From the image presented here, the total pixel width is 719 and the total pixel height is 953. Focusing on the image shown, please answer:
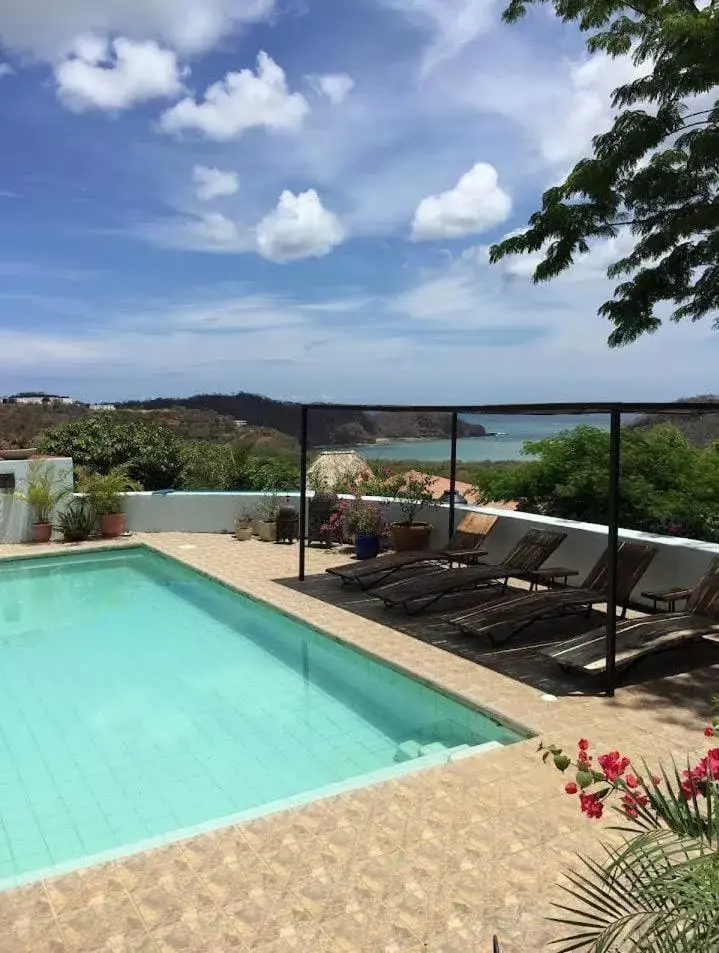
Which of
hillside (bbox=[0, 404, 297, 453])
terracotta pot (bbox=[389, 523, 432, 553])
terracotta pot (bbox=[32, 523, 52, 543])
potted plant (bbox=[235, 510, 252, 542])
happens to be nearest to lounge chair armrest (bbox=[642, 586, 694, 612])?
terracotta pot (bbox=[389, 523, 432, 553])

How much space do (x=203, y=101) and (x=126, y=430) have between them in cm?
664

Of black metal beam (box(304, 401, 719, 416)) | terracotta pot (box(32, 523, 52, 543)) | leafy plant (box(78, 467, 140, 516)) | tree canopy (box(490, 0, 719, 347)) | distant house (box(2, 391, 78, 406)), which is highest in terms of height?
tree canopy (box(490, 0, 719, 347))

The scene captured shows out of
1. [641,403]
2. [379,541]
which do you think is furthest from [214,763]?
[379,541]

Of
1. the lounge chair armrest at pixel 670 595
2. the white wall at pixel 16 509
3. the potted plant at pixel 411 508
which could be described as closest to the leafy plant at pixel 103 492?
the white wall at pixel 16 509

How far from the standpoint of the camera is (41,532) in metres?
13.0

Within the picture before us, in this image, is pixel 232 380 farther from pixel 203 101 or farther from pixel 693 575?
pixel 693 575

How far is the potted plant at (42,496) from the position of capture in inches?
509

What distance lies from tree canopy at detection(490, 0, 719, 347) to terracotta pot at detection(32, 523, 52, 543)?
28.0 ft

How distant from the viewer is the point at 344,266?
23.2 m

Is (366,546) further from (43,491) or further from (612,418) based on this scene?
(612,418)

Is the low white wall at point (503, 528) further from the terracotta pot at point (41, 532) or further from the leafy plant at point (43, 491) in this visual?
the terracotta pot at point (41, 532)

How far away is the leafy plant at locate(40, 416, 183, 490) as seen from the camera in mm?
15312

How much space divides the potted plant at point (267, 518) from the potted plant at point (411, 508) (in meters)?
2.18

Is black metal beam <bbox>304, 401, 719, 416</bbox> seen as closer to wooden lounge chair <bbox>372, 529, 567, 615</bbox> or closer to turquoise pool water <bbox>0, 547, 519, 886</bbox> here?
wooden lounge chair <bbox>372, 529, 567, 615</bbox>
